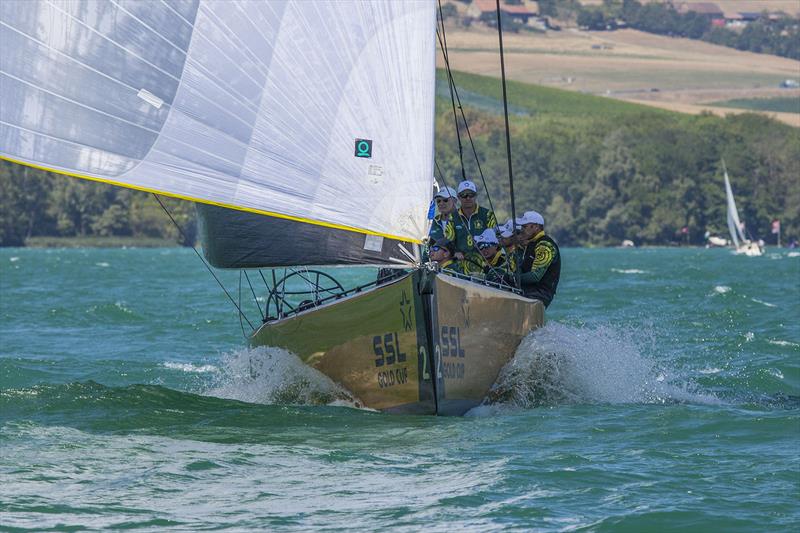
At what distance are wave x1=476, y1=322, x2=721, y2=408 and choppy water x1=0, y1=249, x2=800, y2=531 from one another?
2cm

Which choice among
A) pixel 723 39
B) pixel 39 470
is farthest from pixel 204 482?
pixel 723 39

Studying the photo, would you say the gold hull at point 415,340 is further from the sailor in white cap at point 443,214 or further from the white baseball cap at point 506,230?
the sailor in white cap at point 443,214

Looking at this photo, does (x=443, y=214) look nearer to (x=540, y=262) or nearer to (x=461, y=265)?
(x=461, y=265)

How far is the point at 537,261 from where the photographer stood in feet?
40.4

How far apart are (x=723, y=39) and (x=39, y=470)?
19031 centimetres

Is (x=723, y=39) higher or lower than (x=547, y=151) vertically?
higher

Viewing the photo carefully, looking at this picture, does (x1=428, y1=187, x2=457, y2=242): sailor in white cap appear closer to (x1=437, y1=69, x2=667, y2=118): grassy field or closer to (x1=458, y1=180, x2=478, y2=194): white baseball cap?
(x1=458, y1=180, x2=478, y2=194): white baseball cap

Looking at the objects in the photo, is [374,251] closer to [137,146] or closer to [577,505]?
[137,146]

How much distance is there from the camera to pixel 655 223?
102 meters

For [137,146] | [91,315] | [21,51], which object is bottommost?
[91,315]

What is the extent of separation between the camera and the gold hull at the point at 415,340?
425 inches

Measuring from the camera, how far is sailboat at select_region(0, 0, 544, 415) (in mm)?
10180

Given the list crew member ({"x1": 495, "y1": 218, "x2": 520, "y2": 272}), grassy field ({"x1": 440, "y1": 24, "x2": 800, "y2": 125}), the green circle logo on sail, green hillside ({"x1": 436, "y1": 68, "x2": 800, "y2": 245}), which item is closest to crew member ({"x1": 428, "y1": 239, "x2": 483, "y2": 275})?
crew member ({"x1": 495, "y1": 218, "x2": 520, "y2": 272})

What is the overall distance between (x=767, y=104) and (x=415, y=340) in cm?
12630
